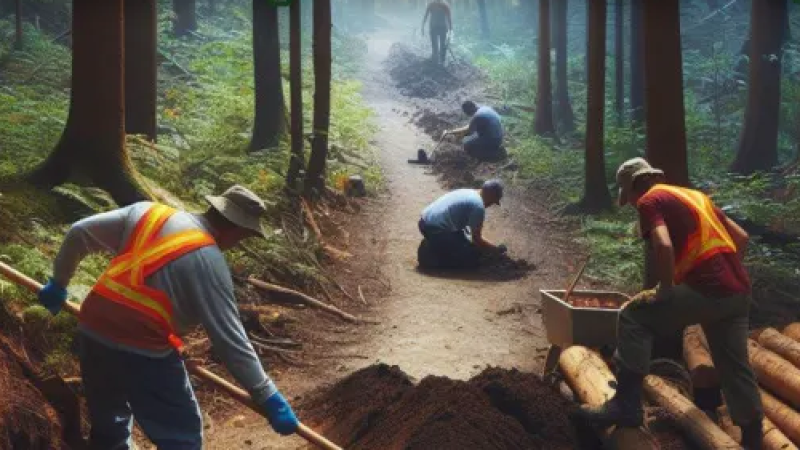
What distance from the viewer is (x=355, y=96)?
93.1 ft

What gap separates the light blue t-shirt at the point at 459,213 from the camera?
1298cm

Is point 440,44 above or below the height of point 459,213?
above

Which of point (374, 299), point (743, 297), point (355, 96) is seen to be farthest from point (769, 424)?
point (355, 96)

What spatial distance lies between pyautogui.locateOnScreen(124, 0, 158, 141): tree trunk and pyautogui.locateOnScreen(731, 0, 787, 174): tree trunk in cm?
1167

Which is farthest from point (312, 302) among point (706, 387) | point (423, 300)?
point (706, 387)

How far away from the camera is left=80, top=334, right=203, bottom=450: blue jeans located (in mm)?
5031

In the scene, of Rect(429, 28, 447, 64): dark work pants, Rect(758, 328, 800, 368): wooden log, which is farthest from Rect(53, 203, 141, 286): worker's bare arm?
Rect(429, 28, 447, 64): dark work pants

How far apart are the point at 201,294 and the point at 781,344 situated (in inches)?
212

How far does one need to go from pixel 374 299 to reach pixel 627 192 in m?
5.48

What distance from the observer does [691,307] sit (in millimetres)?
6492

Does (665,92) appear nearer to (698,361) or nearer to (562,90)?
(698,361)

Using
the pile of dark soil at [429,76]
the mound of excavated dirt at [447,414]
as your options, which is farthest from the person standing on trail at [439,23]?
the mound of excavated dirt at [447,414]

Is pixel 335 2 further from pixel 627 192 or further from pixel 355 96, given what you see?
pixel 627 192

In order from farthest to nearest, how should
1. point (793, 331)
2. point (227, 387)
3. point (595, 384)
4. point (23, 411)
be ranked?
1. point (793, 331)
2. point (595, 384)
3. point (23, 411)
4. point (227, 387)
